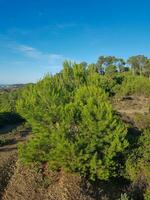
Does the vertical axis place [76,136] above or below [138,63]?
below

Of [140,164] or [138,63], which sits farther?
[138,63]

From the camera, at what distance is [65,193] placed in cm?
2255

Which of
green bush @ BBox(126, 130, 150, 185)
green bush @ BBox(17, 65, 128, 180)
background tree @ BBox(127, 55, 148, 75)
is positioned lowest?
green bush @ BBox(126, 130, 150, 185)

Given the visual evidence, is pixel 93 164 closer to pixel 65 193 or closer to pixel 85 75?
pixel 65 193

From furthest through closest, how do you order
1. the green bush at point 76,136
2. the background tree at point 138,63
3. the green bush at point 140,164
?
1. the background tree at point 138,63
2. the green bush at point 140,164
3. the green bush at point 76,136

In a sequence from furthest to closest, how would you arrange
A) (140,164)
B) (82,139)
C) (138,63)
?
(138,63)
(140,164)
(82,139)

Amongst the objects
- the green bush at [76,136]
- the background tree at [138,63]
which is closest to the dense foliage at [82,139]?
the green bush at [76,136]

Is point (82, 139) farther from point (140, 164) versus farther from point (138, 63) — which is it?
point (138, 63)

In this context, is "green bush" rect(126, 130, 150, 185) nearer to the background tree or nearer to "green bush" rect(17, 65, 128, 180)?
"green bush" rect(17, 65, 128, 180)

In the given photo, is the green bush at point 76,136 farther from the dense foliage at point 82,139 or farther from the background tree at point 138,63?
the background tree at point 138,63

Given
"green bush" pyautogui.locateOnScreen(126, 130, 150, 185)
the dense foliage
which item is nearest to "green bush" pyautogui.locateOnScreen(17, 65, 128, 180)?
the dense foliage

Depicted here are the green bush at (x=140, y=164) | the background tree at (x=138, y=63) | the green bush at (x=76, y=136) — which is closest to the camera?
the green bush at (x=76, y=136)

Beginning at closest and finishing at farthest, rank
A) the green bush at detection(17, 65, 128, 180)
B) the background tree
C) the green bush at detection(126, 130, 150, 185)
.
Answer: the green bush at detection(17, 65, 128, 180) → the green bush at detection(126, 130, 150, 185) → the background tree

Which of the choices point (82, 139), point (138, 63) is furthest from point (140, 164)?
point (138, 63)
